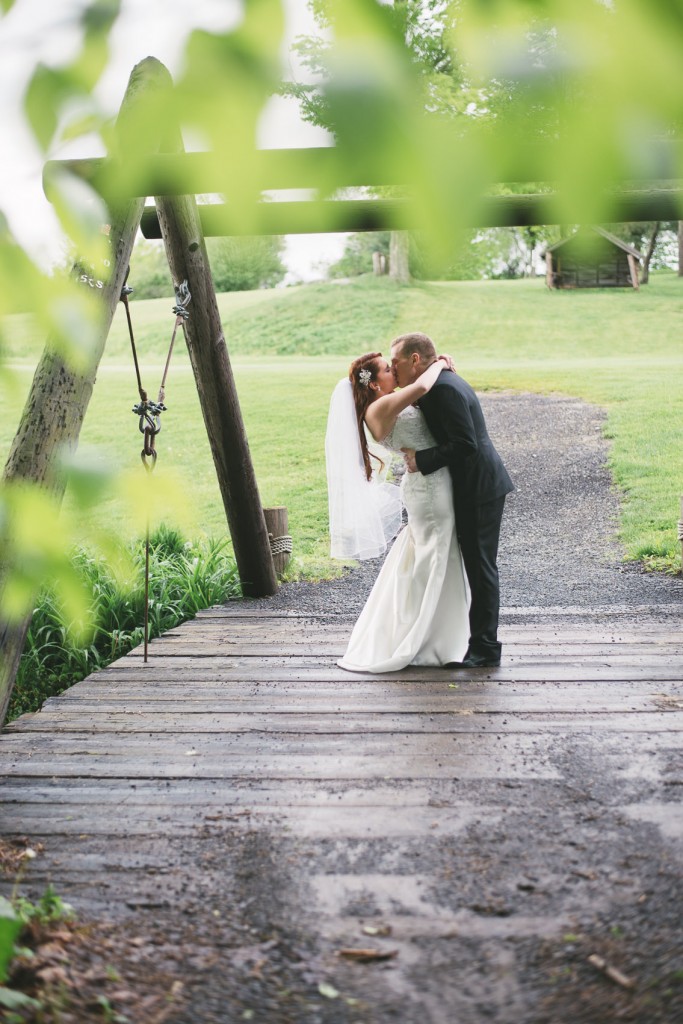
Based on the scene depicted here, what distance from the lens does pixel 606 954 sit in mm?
2531

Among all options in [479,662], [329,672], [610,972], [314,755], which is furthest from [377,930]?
[479,662]

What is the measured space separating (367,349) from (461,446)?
64.4 ft

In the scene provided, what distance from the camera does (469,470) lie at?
17.4 feet

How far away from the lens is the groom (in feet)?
17.1

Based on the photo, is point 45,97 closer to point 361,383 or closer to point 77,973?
point 77,973

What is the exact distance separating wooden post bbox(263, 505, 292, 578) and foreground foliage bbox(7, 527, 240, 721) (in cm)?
40

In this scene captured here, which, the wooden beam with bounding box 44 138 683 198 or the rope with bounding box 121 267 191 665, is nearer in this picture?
the wooden beam with bounding box 44 138 683 198

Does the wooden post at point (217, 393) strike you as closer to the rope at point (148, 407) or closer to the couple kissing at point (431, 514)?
the rope at point (148, 407)

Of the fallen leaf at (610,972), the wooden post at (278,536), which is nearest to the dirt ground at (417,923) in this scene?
the fallen leaf at (610,972)

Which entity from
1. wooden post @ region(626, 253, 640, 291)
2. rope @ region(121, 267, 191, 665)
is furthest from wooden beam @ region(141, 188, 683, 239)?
wooden post @ region(626, 253, 640, 291)

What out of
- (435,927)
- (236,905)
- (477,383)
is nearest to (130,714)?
(236,905)

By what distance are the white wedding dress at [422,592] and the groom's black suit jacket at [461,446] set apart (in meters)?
0.07

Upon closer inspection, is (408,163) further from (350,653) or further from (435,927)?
(350,653)

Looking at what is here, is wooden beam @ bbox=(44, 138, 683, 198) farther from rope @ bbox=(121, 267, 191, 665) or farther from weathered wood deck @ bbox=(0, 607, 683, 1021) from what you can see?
rope @ bbox=(121, 267, 191, 665)
